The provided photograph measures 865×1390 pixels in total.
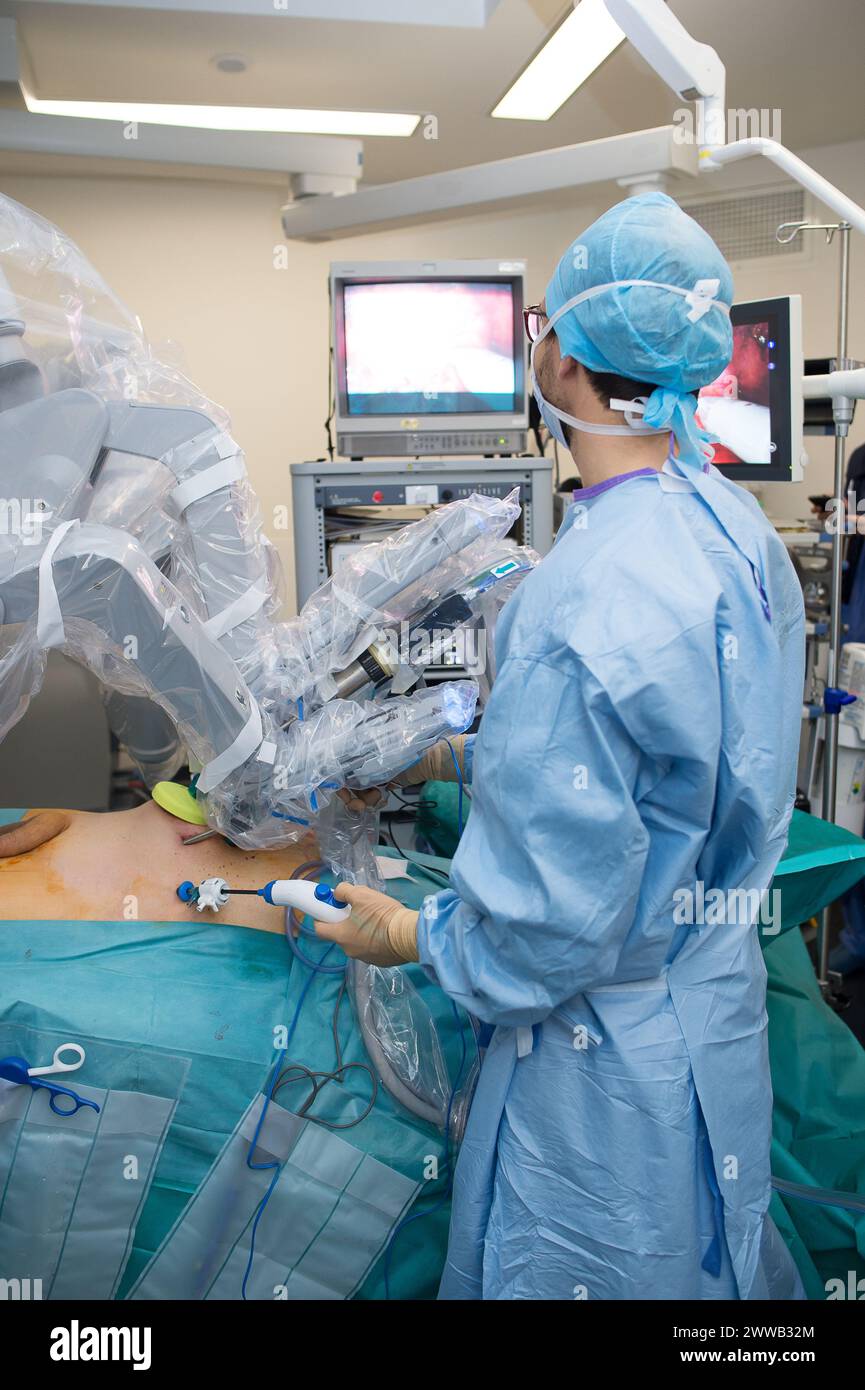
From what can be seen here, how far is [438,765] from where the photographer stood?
1.69 metres

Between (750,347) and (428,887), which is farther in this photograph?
(750,347)

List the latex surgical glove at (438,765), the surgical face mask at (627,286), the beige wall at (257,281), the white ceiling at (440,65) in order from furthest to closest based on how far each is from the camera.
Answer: the beige wall at (257,281)
the white ceiling at (440,65)
the latex surgical glove at (438,765)
the surgical face mask at (627,286)

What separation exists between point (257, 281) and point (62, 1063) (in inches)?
178

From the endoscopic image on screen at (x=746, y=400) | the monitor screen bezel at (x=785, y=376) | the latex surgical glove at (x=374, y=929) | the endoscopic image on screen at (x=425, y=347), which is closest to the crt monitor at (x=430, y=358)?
the endoscopic image on screen at (x=425, y=347)

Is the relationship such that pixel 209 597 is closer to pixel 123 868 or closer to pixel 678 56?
pixel 123 868

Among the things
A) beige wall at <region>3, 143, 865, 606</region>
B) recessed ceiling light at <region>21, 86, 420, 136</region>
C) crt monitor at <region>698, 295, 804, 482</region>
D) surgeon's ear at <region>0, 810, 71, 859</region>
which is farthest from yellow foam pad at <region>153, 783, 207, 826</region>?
beige wall at <region>3, 143, 865, 606</region>

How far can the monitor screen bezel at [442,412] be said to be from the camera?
270 centimetres

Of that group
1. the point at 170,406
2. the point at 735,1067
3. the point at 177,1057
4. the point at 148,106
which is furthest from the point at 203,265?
the point at 735,1067

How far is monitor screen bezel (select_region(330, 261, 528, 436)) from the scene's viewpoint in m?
2.70

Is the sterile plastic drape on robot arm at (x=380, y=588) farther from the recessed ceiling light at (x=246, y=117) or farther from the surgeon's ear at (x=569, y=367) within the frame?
the recessed ceiling light at (x=246, y=117)

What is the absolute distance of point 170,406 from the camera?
1406 millimetres

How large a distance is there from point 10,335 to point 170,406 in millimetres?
215

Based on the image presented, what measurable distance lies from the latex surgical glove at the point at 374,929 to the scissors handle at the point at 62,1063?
1.21 feet
